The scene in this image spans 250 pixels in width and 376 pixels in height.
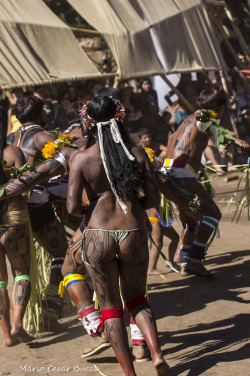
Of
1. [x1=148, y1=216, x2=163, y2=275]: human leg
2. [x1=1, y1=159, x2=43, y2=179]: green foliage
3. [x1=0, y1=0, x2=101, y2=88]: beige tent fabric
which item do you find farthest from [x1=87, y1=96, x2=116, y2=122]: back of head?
[x1=0, y1=0, x2=101, y2=88]: beige tent fabric

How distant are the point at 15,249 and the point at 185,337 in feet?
4.90

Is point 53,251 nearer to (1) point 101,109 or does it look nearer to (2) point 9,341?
(2) point 9,341

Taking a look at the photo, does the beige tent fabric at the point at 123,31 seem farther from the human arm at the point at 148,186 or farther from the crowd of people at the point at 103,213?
the human arm at the point at 148,186

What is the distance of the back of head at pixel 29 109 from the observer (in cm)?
597

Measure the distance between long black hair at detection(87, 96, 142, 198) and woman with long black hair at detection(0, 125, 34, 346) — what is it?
1.26 meters

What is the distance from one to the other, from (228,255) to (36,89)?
5.11m

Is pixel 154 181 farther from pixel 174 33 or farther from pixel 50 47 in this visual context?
pixel 174 33

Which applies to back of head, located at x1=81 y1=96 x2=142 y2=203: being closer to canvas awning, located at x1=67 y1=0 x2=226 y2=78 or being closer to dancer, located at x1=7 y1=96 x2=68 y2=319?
dancer, located at x1=7 y1=96 x2=68 y2=319

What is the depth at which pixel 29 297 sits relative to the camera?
542 centimetres

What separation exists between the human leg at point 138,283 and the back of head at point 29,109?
216 centimetres

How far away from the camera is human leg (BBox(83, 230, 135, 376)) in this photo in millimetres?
4105

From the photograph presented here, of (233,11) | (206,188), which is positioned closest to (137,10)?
(206,188)

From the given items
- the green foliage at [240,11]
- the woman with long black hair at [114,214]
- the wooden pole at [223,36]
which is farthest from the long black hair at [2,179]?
the green foliage at [240,11]

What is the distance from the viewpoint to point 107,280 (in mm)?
4180
